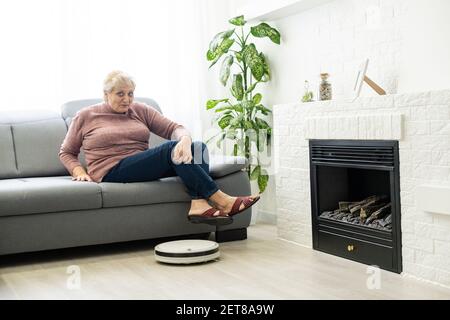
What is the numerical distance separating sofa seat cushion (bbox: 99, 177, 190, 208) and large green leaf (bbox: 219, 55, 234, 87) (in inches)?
42.8

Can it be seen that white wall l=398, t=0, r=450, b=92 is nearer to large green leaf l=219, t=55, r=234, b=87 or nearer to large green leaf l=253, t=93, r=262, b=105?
large green leaf l=253, t=93, r=262, b=105

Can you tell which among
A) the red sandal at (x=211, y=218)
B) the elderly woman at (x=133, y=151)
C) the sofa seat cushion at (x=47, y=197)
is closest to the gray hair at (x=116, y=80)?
the elderly woman at (x=133, y=151)

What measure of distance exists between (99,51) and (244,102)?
44.7 inches

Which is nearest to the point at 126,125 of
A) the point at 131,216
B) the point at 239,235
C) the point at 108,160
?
the point at 108,160

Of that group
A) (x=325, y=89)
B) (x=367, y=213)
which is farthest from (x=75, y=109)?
(x=367, y=213)

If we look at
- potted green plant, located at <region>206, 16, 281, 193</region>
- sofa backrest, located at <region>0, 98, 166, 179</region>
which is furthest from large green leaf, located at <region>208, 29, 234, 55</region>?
sofa backrest, located at <region>0, 98, 166, 179</region>

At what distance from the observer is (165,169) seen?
372cm

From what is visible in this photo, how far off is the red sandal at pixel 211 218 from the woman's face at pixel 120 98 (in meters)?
0.81

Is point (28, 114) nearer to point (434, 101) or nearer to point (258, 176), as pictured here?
point (258, 176)

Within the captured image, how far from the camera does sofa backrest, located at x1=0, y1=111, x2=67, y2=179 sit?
4051mm

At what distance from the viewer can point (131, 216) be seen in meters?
3.63

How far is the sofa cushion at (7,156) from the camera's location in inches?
158

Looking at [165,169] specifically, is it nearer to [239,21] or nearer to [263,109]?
[263,109]

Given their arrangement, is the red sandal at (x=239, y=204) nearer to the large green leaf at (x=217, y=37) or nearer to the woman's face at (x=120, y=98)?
the woman's face at (x=120, y=98)
